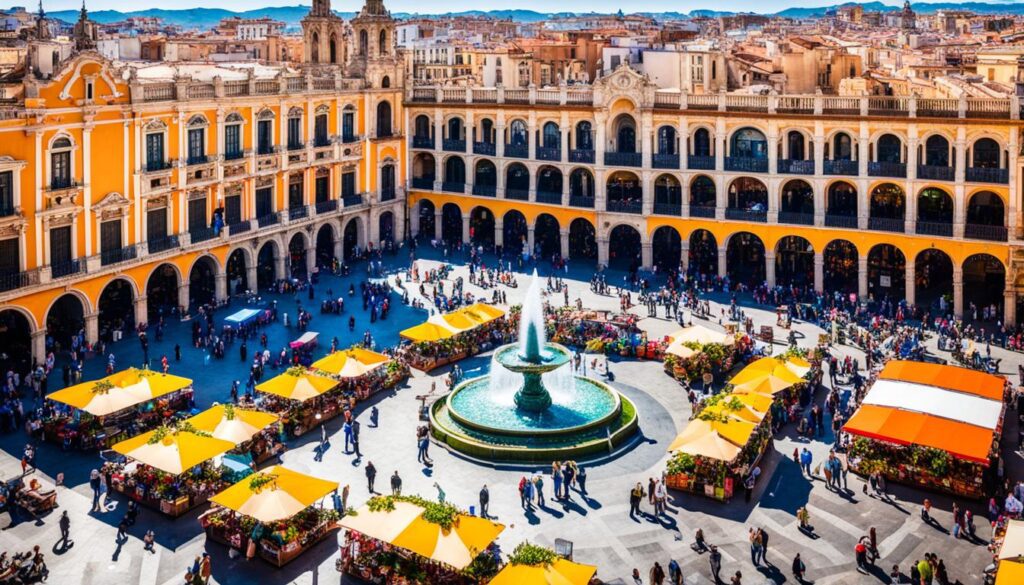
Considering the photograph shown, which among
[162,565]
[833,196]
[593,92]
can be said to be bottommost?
[162,565]

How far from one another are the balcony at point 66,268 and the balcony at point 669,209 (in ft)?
109

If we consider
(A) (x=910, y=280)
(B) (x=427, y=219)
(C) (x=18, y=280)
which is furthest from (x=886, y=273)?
(C) (x=18, y=280)

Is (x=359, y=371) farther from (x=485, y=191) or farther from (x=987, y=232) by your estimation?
(x=987, y=232)

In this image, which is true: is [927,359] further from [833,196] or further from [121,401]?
[121,401]

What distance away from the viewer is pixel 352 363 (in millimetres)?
39562

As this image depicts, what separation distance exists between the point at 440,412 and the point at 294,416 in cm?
564

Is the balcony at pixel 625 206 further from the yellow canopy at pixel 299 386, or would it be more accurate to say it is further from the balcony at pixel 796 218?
the yellow canopy at pixel 299 386

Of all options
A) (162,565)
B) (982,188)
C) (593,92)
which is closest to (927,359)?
(982,188)

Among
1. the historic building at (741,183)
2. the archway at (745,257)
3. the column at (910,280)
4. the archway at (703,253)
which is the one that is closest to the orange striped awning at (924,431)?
the historic building at (741,183)

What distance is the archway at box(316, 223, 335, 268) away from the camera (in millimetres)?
62344

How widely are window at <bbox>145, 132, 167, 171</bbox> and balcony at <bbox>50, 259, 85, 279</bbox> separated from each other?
20.7ft

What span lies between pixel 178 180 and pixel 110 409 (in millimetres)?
Answer: 17908

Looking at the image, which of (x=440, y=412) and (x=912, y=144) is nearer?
(x=440, y=412)

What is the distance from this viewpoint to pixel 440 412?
37.8m
